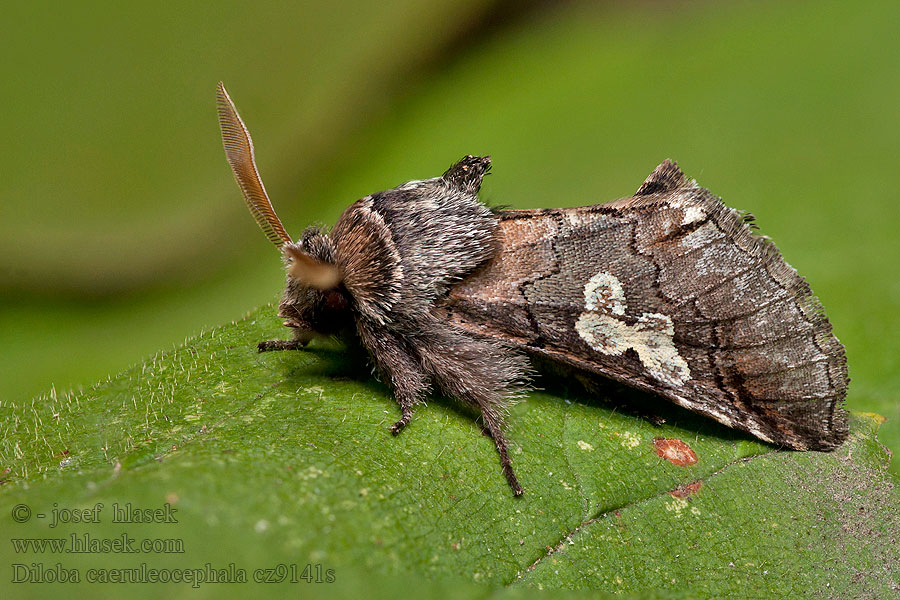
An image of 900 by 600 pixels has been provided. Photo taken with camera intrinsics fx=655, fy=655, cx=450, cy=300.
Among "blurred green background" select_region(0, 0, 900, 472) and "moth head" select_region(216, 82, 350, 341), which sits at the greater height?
"blurred green background" select_region(0, 0, 900, 472)

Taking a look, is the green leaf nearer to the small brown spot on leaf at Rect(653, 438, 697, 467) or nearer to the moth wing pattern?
the small brown spot on leaf at Rect(653, 438, 697, 467)

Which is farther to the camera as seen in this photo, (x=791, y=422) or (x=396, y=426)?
(x=791, y=422)

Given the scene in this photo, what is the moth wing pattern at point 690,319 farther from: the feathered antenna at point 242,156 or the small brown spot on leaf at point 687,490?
the feathered antenna at point 242,156

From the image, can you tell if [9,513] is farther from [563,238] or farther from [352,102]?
[352,102]

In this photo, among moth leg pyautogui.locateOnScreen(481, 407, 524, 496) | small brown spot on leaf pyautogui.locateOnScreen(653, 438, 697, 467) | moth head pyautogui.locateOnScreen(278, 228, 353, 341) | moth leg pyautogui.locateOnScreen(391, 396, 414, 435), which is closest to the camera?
moth leg pyautogui.locateOnScreen(481, 407, 524, 496)

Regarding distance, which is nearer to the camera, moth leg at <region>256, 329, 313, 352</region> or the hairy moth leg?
the hairy moth leg

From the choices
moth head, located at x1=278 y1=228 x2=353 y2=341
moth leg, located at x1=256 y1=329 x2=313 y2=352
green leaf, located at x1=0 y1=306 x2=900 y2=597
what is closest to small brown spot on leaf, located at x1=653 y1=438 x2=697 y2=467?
green leaf, located at x1=0 y1=306 x2=900 y2=597

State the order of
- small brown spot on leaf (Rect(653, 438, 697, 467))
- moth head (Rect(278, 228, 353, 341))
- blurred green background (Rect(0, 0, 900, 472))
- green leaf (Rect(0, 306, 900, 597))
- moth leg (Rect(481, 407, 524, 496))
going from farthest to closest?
blurred green background (Rect(0, 0, 900, 472))
moth head (Rect(278, 228, 353, 341))
small brown spot on leaf (Rect(653, 438, 697, 467))
moth leg (Rect(481, 407, 524, 496))
green leaf (Rect(0, 306, 900, 597))

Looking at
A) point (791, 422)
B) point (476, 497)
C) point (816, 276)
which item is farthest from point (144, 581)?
point (816, 276)
